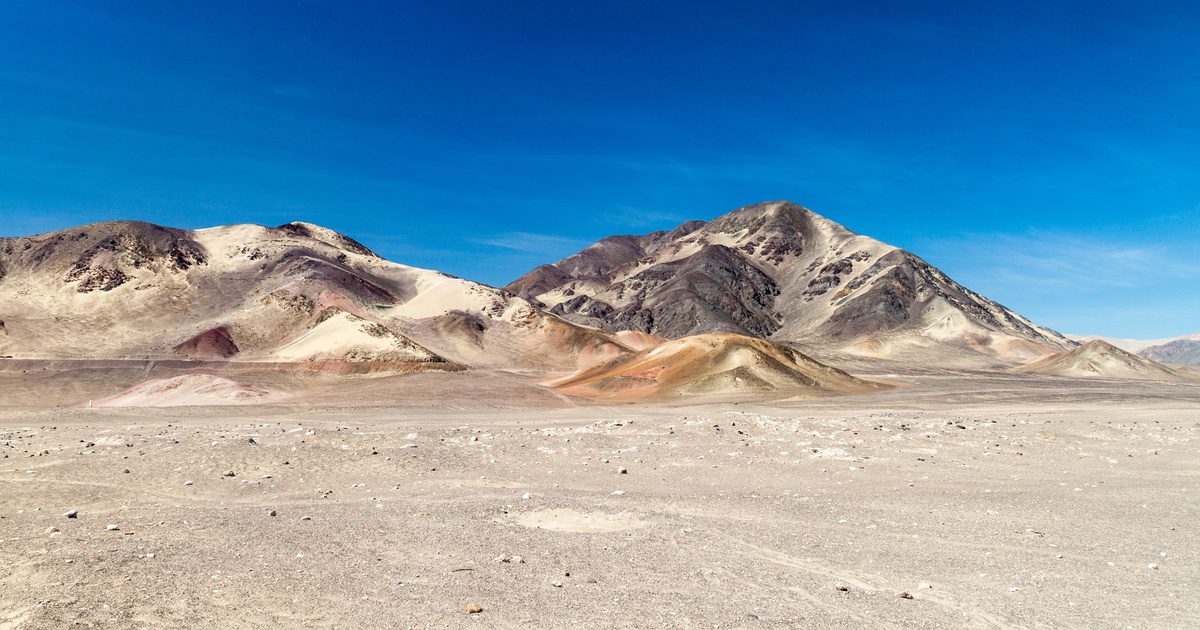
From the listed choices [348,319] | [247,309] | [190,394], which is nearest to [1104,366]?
[348,319]

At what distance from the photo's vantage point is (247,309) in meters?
106

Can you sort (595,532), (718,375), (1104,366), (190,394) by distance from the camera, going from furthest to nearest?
(1104,366)
(718,375)
(190,394)
(595,532)

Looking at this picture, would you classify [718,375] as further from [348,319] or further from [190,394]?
[348,319]

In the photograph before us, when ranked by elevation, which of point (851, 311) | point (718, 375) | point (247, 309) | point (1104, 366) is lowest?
point (718, 375)

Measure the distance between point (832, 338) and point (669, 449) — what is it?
153 metres

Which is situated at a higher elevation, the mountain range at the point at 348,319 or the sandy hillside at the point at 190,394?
the mountain range at the point at 348,319

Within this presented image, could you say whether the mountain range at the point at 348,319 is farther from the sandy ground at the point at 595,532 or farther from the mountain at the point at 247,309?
the sandy ground at the point at 595,532

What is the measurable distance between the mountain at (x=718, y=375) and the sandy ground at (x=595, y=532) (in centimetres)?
3235

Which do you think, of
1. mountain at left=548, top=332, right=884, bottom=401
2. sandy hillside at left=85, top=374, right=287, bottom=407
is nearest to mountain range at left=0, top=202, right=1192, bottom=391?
mountain at left=548, top=332, right=884, bottom=401

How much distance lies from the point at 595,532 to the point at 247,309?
106834 mm

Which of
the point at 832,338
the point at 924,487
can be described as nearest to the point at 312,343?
the point at 924,487

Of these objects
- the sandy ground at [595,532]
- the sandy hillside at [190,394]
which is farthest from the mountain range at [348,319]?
the sandy ground at [595,532]

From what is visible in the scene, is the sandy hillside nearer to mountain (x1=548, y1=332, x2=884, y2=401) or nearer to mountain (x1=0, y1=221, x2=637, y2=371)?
mountain (x1=0, y1=221, x2=637, y2=371)

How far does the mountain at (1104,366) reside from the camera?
10325cm
